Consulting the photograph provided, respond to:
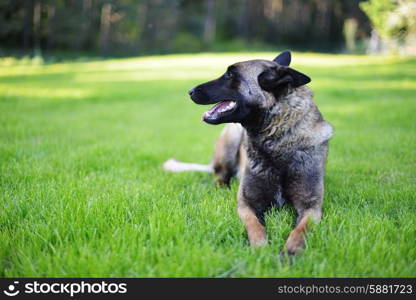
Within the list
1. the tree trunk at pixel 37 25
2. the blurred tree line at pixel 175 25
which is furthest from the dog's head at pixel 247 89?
the tree trunk at pixel 37 25

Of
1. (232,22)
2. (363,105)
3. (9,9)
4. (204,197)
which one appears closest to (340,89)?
(363,105)

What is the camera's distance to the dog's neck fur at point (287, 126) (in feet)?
10.3

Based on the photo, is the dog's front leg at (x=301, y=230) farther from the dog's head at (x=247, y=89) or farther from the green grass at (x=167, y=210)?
the dog's head at (x=247, y=89)

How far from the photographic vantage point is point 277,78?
3.05 meters

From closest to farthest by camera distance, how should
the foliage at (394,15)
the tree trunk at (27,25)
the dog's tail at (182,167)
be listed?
the dog's tail at (182,167) < the foliage at (394,15) < the tree trunk at (27,25)

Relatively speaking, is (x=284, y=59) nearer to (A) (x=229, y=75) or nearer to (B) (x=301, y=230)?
(A) (x=229, y=75)

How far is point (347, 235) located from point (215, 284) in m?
1.07

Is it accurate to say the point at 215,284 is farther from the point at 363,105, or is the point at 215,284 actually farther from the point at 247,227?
the point at 363,105

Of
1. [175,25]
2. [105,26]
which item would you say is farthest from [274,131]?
[175,25]

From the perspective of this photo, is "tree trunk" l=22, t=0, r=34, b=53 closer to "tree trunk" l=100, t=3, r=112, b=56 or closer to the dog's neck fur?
"tree trunk" l=100, t=3, r=112, b=56

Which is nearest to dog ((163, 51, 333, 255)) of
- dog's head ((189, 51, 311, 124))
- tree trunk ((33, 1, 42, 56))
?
dog's head ((189, 51, 311, 124))

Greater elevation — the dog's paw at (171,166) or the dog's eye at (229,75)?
the dog's eye at (229,75)

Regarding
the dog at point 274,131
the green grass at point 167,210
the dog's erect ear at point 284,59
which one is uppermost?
the dog's erect ear at point 284,59

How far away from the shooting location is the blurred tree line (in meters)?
33.8
